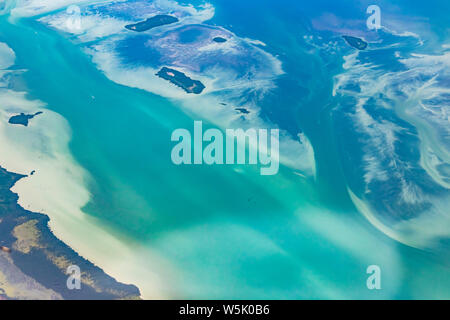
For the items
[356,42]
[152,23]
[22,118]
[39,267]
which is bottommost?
[39,267]

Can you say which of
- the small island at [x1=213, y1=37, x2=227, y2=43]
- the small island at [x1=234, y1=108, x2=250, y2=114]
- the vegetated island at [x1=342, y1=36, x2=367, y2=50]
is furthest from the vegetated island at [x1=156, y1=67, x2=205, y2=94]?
the vegetated island at [x1=342, y1=36, x2=367, y2=50]

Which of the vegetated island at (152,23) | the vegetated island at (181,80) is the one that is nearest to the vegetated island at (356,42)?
the vegetated island at (181,80)

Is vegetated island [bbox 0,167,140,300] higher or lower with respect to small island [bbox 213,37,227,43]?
lower

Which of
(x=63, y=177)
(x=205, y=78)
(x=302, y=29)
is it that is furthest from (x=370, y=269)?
(x=302, y=29)

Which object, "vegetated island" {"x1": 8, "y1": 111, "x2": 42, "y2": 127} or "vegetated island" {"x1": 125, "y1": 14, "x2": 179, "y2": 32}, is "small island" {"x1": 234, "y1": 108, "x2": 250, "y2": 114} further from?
"vegetated island" {"x1": 125, "y1": 14, "x2": 179, "y2": 32}

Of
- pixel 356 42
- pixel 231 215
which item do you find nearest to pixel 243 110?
pixel 231 215

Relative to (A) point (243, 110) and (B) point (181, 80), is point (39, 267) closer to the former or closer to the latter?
(A) point (243, 110)
